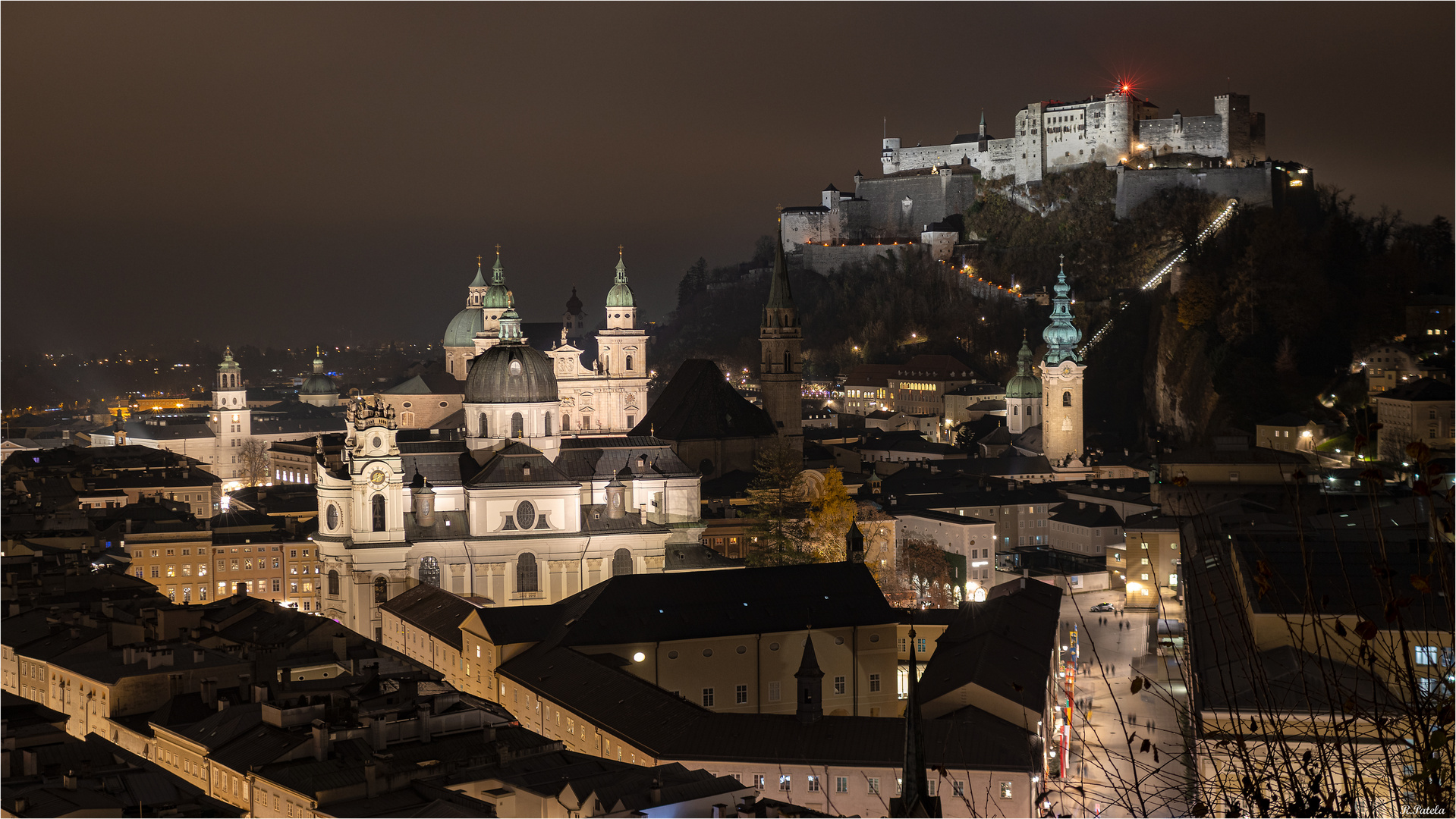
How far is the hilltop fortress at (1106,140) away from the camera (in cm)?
8269

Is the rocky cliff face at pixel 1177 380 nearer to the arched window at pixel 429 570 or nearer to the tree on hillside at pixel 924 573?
the tree on hillside at pixel 924 573

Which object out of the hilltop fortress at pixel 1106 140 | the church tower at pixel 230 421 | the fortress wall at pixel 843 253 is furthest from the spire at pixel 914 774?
the fortress wall at pixel 843 253

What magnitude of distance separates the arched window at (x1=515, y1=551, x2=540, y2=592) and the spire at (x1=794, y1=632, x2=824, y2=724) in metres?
12.1

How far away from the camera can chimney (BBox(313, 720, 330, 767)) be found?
22266mm

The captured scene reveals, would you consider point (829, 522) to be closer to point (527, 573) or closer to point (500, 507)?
point (527, 573)

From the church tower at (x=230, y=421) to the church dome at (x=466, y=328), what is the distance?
16174 mm

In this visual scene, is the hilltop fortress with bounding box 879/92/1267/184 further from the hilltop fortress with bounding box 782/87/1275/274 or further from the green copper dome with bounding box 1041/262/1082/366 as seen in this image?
the green copper dome with bounding box 1041/262/1082/366

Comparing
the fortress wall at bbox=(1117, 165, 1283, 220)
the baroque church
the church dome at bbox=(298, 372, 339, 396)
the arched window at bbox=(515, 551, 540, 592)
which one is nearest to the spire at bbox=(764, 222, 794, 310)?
the baroque church

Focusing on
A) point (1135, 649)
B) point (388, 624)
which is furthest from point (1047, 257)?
point (388, 624)

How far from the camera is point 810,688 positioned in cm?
2912

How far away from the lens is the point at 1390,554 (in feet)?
81.8

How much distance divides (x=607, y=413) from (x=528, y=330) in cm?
2449

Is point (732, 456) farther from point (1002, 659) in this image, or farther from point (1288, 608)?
point (1288, 608)

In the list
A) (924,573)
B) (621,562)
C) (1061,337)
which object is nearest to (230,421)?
(1061,337)
